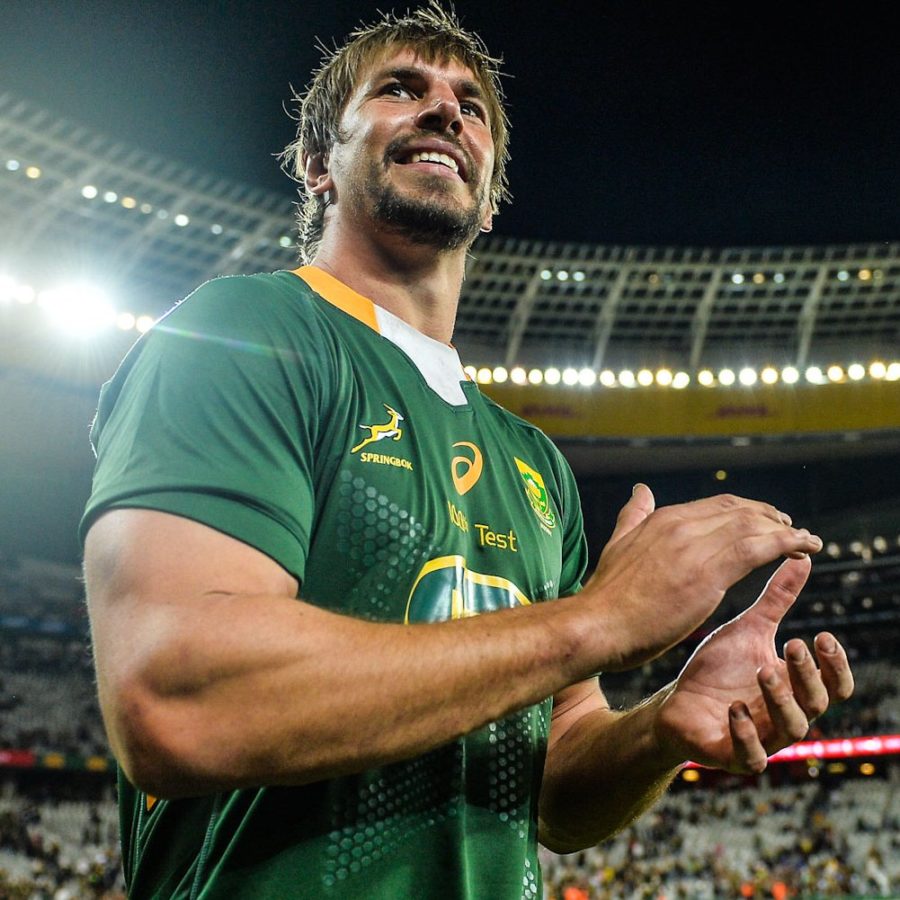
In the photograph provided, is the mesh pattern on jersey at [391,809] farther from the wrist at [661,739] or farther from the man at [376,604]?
the wrist at [661,739]

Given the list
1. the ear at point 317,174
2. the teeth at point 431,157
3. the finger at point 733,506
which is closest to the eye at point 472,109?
the teeth at point 431,157

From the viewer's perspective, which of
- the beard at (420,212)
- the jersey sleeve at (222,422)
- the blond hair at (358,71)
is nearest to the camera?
the jersey sleeve at (222,422)

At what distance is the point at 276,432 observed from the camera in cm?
160

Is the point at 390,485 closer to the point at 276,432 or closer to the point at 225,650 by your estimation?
the point at 276,432

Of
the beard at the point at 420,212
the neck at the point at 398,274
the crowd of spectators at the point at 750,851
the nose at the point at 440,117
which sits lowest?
the crowd of spectators at the point at 750,851

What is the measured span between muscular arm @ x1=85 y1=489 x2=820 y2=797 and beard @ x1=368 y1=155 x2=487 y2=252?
3.69 ft

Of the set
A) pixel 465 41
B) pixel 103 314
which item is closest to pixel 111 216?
pixel 103 314

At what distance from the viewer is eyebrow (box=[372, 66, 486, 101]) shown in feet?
8.44

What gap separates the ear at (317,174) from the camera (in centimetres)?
268

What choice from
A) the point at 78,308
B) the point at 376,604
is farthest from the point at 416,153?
the point at 78,308

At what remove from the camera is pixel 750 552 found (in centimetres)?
163

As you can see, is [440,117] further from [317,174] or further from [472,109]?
[317,174]

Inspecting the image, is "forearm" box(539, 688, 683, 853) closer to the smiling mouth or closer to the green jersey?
the green jersey

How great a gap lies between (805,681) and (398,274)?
51.3 inches
